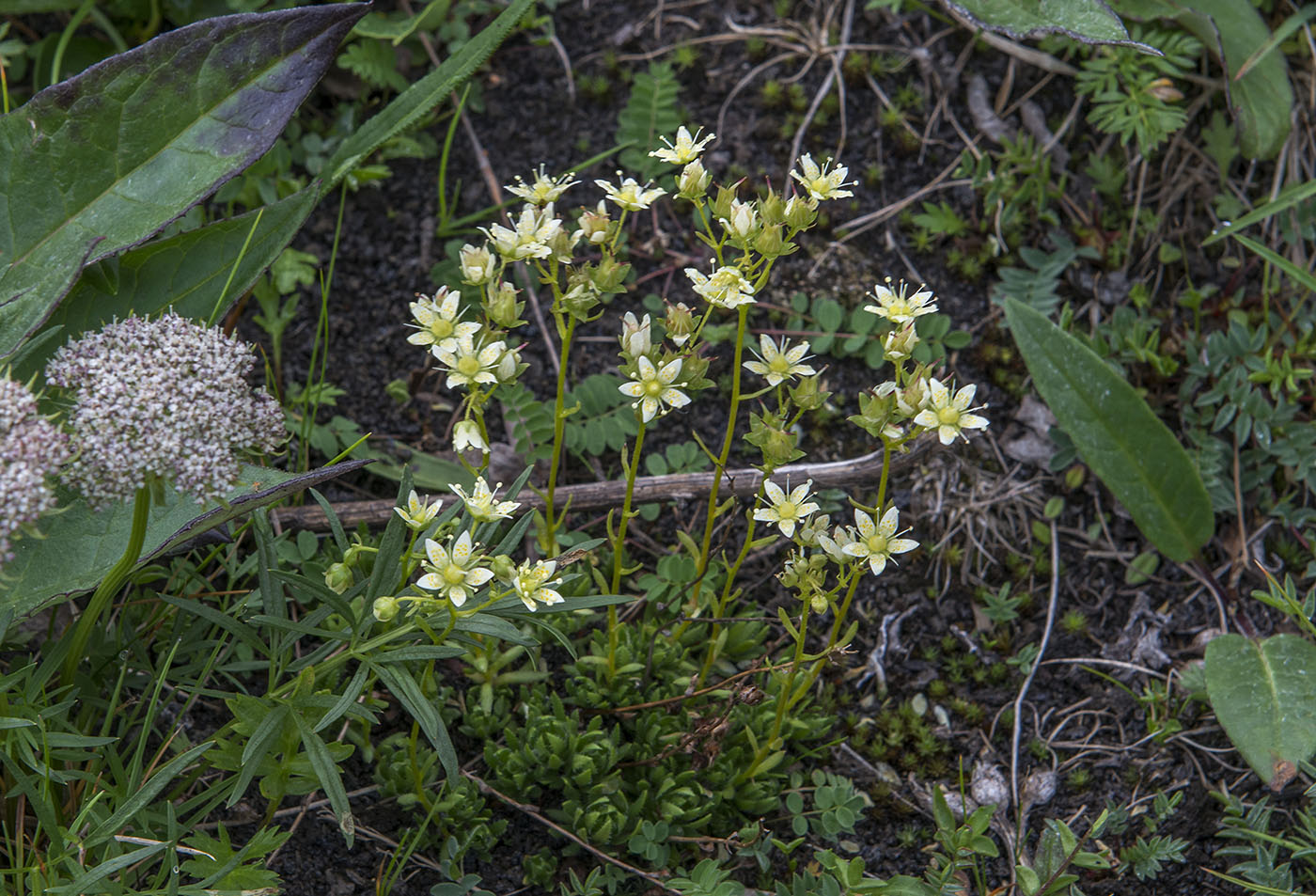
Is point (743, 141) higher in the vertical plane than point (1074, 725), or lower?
higher

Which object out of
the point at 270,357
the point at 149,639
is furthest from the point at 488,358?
the point at 270,357

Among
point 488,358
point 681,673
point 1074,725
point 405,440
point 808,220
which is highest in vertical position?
point 808,220

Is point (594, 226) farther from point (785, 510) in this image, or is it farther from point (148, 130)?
point (148, 130)

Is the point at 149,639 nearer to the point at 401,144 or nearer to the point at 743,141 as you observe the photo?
the point at 401,144

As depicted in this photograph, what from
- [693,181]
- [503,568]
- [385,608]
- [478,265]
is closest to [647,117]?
[693,181]

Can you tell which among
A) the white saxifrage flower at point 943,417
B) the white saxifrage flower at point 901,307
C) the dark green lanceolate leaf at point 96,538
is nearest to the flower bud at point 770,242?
the white saxifrage flower at point 901,307

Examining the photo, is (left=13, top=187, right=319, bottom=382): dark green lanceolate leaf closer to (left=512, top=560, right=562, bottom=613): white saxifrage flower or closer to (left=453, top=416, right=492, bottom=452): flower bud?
(left=453, top=416, right=492, bottom=452): flower bud
